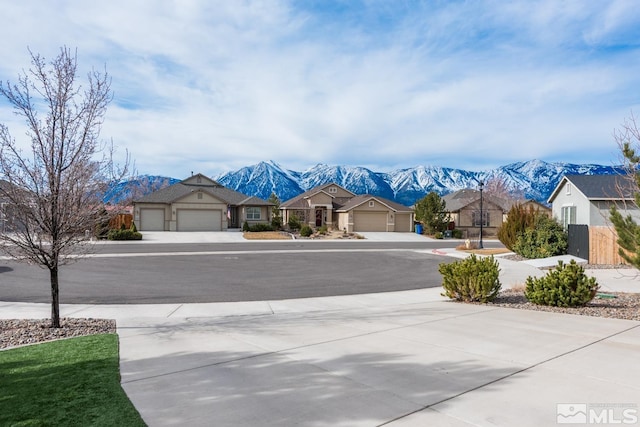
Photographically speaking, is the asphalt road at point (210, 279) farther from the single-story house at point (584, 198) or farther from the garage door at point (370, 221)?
the garage door at point (370, 221)

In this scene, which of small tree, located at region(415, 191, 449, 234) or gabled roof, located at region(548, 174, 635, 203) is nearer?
gabled roof, located at region(548, 174, 635, 203)

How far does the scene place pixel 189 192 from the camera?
4519cm

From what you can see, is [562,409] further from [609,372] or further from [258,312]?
[258,312]

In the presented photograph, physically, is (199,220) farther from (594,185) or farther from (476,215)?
(594,185)

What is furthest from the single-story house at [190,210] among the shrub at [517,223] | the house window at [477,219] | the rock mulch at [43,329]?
the rock mulch at [43,329]

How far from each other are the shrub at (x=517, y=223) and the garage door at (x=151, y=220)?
32066 millimetres

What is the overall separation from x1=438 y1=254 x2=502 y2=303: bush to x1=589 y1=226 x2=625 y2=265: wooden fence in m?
12.6

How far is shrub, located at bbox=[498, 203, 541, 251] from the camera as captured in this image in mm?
25047

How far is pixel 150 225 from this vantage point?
146 feet

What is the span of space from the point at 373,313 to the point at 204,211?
3852 centimetres

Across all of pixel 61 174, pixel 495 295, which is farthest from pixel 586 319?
pixel 61 174

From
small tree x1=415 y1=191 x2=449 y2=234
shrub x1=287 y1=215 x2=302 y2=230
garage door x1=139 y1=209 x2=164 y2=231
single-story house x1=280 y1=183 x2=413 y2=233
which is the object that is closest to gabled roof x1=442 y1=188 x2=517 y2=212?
small tree x1=415 y1=191 x2=449 y2=234

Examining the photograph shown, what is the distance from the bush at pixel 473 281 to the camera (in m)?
11.1

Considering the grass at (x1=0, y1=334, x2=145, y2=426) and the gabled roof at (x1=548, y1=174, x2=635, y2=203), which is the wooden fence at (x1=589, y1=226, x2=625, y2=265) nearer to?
the gabled roof at (x1=548, y1=174, x2=635, y2=203)
